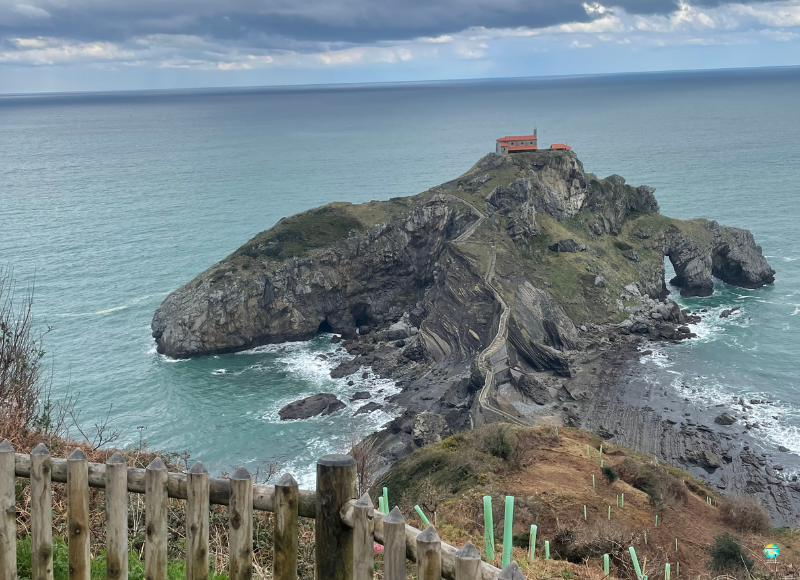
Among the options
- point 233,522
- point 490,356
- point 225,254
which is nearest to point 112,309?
point 225,254

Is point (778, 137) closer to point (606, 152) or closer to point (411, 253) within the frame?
point (606, 152)

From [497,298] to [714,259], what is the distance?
118ft

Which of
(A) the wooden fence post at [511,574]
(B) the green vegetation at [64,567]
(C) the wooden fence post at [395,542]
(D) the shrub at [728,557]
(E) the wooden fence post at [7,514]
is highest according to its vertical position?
(A) the wooden fence post at [511,574]

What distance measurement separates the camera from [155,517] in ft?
18.2

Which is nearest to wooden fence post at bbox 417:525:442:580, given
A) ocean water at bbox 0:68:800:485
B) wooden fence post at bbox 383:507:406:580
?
wooden fence post at bbox 383:507:406:580

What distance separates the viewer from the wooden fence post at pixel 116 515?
553 centimetres

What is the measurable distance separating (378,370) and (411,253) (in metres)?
22.4

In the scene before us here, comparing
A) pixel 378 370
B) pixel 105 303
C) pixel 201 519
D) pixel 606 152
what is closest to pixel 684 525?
pixel 201 519

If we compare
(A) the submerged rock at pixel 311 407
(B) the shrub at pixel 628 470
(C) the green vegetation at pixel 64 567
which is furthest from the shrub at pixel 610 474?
(A) the submerged rock at pixel 311 407

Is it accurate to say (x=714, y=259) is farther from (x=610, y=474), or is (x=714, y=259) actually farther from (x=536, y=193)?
(x=610, y=474)

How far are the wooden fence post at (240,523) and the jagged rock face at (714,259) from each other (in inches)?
3294

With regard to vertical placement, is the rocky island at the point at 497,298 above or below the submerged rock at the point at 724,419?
above

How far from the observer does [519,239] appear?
7875cm

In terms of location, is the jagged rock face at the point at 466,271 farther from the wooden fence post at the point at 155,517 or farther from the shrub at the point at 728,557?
the wooden fence post at the point at 155,517
